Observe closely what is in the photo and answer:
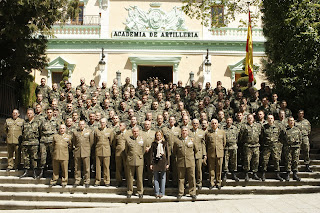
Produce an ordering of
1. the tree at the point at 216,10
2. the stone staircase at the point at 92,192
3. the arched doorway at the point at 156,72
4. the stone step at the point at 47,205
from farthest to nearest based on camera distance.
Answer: the arched doorway at the point at 156,72
the tree at the point at 216,10
the stone staircase at the point at 92,192
the stone step at the point at 47,205

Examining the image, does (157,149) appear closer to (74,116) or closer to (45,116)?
(74,116)

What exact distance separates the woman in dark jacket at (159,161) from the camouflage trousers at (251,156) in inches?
90.9

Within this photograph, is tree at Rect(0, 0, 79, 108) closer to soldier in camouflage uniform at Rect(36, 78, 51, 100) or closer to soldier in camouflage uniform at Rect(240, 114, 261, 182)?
soldier in camouflage uniform at Rect(36, 78, 51, 100)

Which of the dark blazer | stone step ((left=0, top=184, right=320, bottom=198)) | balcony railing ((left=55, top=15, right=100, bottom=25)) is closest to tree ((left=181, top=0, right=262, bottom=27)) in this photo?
balcony railing ((left=55, top=15, right=100, bottom=25))

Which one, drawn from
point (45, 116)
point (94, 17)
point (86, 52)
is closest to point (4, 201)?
point (45, 116)

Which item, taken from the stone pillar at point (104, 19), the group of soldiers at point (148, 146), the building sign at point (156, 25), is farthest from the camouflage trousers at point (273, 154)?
the stone pillar at point (104, 19)

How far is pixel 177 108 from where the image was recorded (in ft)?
37.0

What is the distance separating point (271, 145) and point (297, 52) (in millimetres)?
4228

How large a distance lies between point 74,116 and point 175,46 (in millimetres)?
12575

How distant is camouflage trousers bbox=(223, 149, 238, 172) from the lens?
928 centimetres

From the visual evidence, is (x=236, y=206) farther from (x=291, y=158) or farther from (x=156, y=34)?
(x=156, y=34)

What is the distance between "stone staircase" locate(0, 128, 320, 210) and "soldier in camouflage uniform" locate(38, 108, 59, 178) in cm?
48

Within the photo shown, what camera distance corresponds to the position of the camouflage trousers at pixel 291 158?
943cm

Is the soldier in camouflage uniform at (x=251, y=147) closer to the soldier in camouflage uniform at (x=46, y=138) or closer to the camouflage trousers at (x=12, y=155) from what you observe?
the soldier in camouflage uniform at (x=46, y=138)
